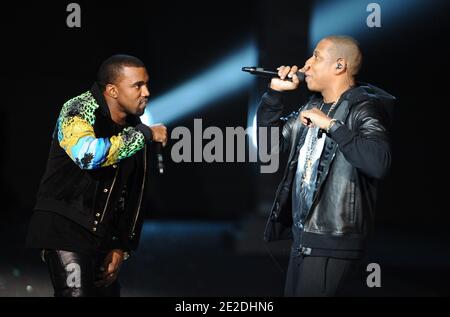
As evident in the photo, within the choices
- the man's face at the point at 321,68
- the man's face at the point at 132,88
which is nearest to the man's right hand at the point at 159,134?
the man's face at the point at 132,88

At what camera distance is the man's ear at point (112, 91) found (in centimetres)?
380

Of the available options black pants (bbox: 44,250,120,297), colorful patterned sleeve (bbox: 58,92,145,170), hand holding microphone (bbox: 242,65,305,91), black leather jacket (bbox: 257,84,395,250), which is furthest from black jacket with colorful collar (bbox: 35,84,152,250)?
black leather jacket (bbox: 257,84,395,250)

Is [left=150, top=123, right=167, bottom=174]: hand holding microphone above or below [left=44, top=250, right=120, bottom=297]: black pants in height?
above

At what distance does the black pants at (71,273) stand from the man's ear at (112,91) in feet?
2.52

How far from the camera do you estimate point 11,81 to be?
43.1 ft

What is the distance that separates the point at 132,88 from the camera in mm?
3771

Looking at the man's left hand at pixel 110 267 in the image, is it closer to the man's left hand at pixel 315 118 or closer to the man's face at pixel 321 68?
the man's left hand at pixel 315 118

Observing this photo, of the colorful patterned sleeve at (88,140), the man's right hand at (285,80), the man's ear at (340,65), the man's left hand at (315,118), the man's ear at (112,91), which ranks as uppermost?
the man's ear at (340,65)

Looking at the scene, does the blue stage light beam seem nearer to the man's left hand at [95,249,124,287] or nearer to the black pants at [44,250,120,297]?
the man's left hand at [95,249,124,287]

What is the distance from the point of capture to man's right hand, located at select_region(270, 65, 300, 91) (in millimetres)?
3814

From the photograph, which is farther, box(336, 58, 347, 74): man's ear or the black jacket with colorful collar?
box(336, 58, 347, 74): man's ear

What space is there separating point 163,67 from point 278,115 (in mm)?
9667

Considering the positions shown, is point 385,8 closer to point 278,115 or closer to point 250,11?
point 250,11

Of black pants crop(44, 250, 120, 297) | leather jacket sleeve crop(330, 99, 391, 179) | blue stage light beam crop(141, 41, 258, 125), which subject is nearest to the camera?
leather jacket sleeve crop(330, 99, 391, 179)
